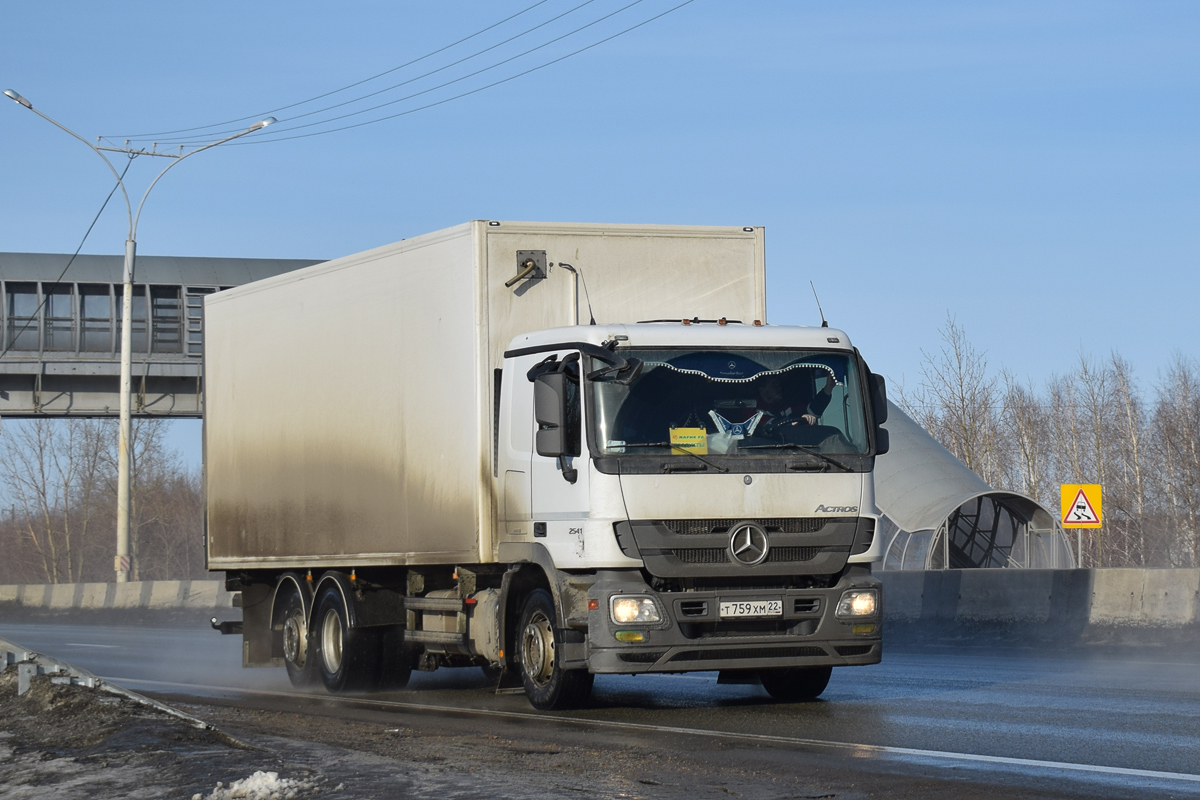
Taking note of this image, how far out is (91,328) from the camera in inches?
1618

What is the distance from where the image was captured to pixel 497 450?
11.3 metres

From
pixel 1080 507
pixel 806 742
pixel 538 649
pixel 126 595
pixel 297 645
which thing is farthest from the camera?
pixel 126 595

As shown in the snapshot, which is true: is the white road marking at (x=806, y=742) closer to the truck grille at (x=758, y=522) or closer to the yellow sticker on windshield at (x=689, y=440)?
the truck grille at (x=758, y=522)

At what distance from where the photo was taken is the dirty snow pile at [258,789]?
6.89 m

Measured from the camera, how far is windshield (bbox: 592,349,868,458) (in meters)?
10.1

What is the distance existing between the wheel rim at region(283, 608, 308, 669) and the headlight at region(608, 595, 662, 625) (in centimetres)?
508

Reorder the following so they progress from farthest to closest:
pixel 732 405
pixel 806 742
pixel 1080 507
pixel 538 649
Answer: pixel 1080 507
pixel 538 649
pixel 732 405
pixel 806 742

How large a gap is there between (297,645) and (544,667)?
14.5ft

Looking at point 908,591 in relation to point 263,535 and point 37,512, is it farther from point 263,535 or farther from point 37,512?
point 37,512

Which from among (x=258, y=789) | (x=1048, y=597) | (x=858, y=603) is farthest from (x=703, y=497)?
(x=1048, y=597)

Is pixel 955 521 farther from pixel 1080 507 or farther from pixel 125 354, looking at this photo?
pixel 125 354

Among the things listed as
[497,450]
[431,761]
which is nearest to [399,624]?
[497,450]

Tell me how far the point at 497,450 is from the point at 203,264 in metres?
32.3

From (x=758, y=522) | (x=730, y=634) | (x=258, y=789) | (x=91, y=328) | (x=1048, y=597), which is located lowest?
(x=258, y=789)
